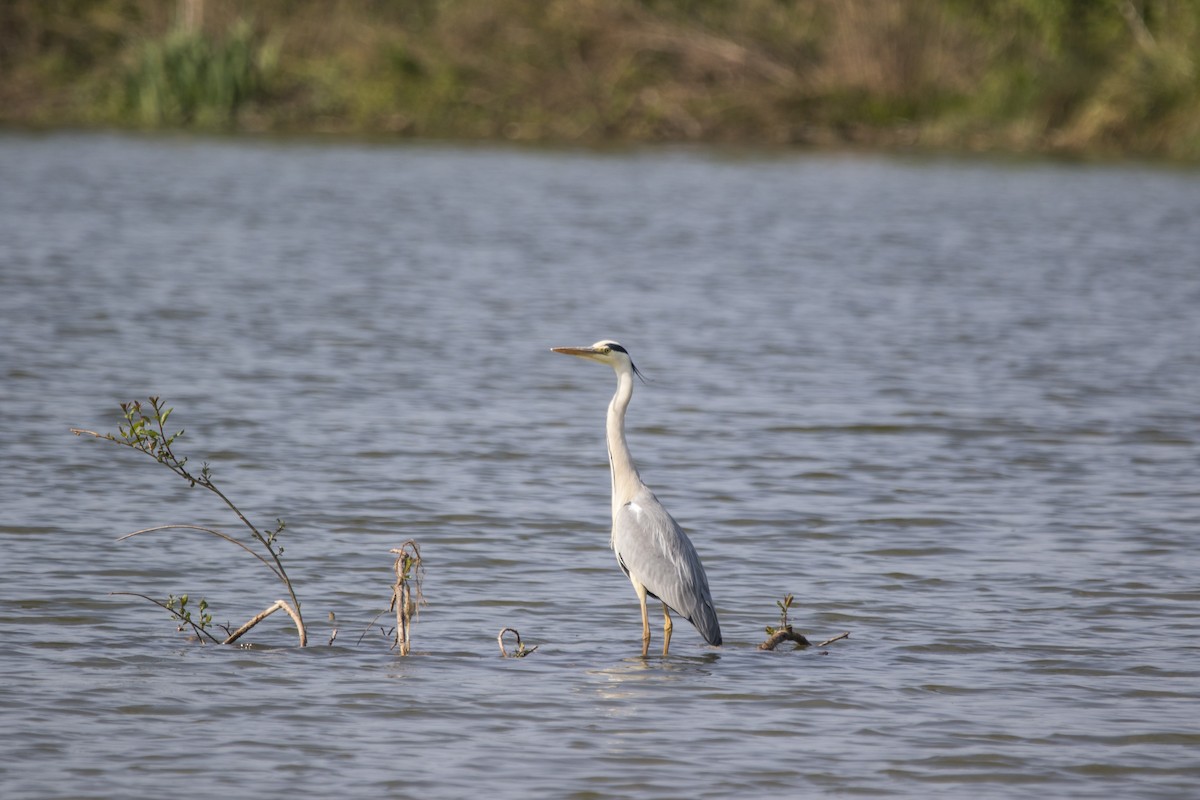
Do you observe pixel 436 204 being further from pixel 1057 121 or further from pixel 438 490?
pixel 438 490

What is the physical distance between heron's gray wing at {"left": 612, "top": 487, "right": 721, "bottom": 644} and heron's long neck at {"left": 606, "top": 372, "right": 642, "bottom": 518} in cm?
14

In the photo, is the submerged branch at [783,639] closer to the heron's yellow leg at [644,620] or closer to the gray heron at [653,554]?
the gray heron at [653,554]

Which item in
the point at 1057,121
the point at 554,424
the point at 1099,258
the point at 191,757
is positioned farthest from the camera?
the point at 1057,121

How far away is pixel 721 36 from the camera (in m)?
36.2

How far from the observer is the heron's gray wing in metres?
6.36

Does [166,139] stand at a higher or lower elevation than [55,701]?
higher

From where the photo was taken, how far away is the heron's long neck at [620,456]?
670cm

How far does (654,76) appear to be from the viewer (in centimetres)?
3650

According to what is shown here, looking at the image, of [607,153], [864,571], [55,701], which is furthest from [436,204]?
[55,701]

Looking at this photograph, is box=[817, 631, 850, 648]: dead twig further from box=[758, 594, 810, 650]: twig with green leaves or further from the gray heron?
the gray heron

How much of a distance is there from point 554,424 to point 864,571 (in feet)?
12.9

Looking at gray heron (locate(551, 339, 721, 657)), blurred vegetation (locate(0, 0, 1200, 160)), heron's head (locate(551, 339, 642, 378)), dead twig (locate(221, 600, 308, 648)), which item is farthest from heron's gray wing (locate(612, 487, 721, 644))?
blurred vegetation (locate(0, 0, 1200, 160))

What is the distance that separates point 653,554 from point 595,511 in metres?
2.53

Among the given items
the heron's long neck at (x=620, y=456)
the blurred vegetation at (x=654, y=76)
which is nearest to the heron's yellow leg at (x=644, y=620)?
the heron's long neck at (x=620, y=456)
